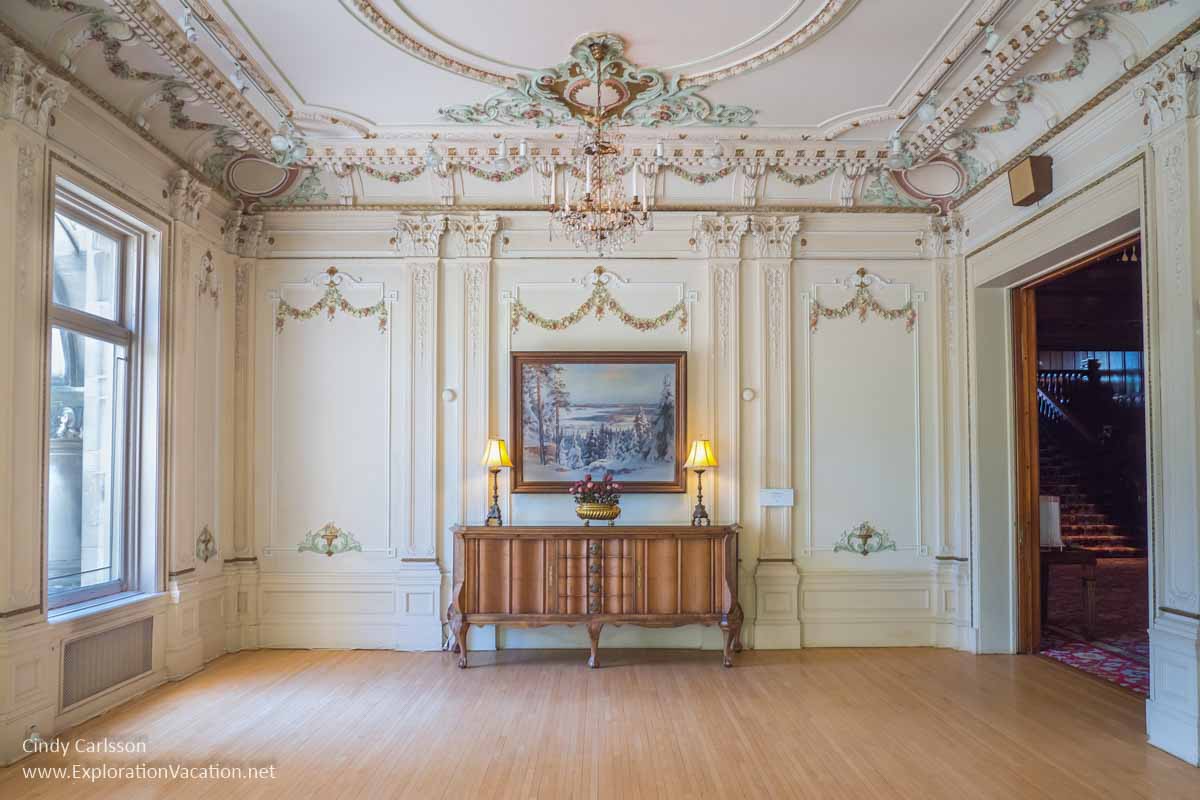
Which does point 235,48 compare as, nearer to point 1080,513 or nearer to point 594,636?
point 594,636

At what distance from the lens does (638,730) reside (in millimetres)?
4586

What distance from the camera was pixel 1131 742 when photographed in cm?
436

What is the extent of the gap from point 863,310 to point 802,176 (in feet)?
4.09

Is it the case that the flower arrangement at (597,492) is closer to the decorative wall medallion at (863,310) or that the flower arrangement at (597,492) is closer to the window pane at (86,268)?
the decorative wall medallion at (863,310)

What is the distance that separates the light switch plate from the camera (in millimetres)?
6582

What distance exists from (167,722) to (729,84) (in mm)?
5370

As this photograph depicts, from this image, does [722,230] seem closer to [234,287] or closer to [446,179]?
[446,179]

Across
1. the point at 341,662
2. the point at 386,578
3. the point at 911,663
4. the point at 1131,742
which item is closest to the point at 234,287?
the point at 386,578

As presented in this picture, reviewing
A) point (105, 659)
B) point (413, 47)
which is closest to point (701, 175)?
point (413, 47)

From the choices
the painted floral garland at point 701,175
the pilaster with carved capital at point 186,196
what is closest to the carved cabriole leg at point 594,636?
the painted floral garland at point 701,175

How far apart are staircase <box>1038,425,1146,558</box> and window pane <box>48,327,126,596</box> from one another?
1069cm

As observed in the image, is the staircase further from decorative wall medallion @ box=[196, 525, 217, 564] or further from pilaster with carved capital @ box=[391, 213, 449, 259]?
decorative wall medallion @ box=[196, 525, 217, 564]

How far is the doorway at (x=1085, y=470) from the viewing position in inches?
249

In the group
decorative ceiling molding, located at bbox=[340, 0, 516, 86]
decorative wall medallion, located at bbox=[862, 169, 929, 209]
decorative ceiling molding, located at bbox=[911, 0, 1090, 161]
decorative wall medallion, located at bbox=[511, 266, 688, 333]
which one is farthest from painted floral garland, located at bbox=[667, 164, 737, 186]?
decorative ceiling molding, located at bbox=[340, 0, 516, 86]
